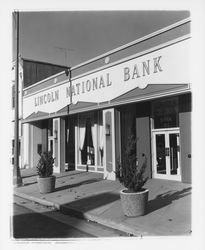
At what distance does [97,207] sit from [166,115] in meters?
5.40

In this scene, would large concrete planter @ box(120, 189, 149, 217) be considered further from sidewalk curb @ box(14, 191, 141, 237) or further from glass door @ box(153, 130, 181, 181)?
glass door @ box(153, 130, 181, 181)

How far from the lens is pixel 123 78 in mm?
12688

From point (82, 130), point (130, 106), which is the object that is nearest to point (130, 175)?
point (130, 106)

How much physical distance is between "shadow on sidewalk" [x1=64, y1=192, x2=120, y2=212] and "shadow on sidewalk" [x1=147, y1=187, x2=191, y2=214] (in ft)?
4.22

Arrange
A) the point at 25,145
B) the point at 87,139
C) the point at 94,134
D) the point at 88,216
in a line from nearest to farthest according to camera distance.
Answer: the point at 88,216 < the point at 94,134 < the point at 87,139 < the point at 25,145

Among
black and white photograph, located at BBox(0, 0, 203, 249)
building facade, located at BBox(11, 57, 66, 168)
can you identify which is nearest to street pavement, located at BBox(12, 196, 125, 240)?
black and white photograph, located at BBox(0, 0, 203, 249)

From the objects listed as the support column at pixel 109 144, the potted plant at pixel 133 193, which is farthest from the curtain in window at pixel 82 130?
the potted plant at pixel 133 193

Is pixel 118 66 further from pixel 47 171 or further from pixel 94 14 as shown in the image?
pixel 94 14

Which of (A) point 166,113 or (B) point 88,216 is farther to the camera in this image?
(A) point 166,113

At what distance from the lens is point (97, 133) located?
16.1 meters

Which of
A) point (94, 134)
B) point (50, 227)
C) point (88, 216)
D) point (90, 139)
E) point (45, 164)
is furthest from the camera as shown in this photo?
point (90, 139)

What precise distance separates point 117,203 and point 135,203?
1.61 m

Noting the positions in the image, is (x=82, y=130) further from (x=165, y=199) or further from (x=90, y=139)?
(x=165, y=199)

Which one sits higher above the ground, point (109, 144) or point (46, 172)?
point (109, 144)
